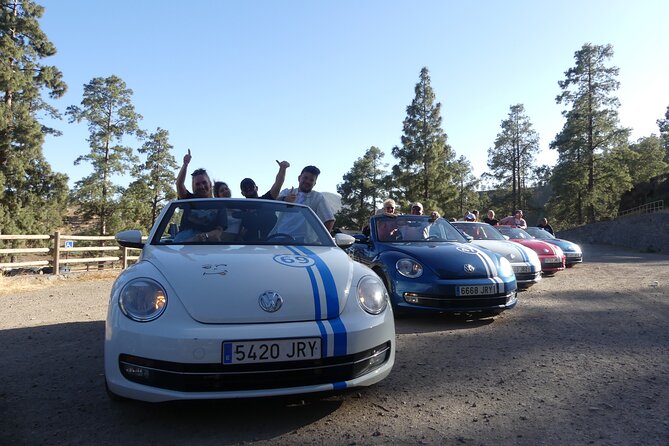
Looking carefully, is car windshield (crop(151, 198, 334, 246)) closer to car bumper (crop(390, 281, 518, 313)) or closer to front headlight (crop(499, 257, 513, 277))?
car bumper (crop(390, 281, 518, 313))

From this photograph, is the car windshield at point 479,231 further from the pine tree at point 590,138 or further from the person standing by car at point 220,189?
the pine tree at point 590,138

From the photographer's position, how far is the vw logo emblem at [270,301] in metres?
2.72

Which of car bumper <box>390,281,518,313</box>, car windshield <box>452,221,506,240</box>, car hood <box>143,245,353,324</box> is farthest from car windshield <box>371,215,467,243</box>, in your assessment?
car hood <box>143,245,353,324</box>

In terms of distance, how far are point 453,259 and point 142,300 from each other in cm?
395

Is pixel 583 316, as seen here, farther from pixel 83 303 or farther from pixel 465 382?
pixel 83 303

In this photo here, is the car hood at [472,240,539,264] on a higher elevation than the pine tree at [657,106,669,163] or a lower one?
lower

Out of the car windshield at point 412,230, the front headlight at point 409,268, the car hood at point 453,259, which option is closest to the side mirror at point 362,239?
the car windshield at point 412,230

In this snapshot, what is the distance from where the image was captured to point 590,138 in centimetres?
4191

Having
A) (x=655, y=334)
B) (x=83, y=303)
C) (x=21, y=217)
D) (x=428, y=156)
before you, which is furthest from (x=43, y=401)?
(x=428, y=156)

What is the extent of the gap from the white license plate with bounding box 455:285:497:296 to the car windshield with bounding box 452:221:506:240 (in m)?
4.02

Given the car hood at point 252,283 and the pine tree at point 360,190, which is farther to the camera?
the pine tree at point 360,190

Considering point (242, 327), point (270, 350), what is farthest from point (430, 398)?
point (242, 327)

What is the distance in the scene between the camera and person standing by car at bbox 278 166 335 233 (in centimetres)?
676

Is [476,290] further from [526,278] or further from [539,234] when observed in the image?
[539,234]
